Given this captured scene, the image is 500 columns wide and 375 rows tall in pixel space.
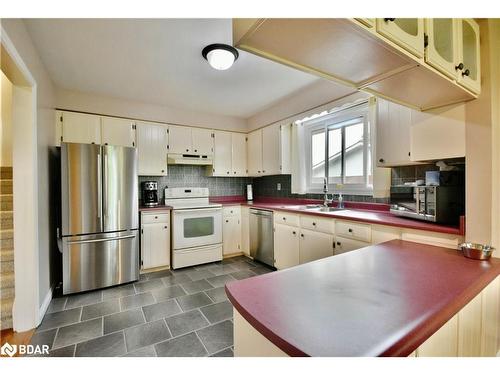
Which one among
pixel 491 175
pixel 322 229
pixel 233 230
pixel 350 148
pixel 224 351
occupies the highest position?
pixel 350 148

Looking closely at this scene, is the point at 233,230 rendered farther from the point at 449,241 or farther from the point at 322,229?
the point at 449,241

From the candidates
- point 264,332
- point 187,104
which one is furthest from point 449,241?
point 187,104

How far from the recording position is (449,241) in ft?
4.98

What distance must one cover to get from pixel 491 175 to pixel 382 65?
1042 millimetres

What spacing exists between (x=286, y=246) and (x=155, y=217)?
1.83 metres

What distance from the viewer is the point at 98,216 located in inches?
106

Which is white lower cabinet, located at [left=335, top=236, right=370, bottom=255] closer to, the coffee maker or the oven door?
the oven door

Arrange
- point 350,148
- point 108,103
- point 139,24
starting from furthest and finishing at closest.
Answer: point 108,103 < point 350,148 < point 139,24

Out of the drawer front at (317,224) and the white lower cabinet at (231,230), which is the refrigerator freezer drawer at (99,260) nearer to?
the white lower cabinet at (231,230)

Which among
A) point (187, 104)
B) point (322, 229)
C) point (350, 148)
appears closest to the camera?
point (322, 229)

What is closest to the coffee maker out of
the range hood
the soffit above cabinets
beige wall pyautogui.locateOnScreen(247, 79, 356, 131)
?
the range hood

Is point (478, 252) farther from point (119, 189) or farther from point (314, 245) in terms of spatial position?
point (119, 189)

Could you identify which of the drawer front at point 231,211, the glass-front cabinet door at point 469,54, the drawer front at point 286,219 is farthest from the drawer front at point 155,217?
the glass-front cabinet door at point 469,54

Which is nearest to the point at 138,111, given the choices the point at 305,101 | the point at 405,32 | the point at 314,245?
the point at 305,101
